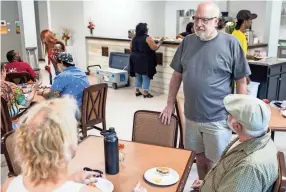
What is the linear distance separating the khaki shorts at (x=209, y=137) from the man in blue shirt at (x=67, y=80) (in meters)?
1.36

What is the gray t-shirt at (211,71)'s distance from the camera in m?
2.25

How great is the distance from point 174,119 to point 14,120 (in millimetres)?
1746

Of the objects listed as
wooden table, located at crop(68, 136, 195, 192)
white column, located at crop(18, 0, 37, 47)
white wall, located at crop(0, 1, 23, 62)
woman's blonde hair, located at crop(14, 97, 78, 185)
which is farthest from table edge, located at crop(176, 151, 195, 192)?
Answer: white wall, located at crop(0, 1, 23, 62)

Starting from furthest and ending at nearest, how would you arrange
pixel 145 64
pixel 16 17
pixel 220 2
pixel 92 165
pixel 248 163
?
pixel 220 2, pixel 16 17, pixel 145 64, pixel 92 165, pixel 248 163

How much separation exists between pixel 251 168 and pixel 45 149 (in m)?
0.86

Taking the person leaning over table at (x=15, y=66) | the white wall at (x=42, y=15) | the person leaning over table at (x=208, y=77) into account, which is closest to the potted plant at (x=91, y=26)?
the white wall at (x=42, y=15)

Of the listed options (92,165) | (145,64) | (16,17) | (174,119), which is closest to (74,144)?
(92,165)

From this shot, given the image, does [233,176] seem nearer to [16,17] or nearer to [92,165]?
[92,165]

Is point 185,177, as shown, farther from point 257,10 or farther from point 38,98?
point 257,10

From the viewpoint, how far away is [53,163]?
1169mm

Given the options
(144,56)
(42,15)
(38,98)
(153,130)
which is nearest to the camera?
(153,130)

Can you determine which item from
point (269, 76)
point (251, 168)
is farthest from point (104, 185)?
point (269, 76)

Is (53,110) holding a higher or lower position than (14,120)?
higher

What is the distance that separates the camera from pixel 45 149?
1.16m
